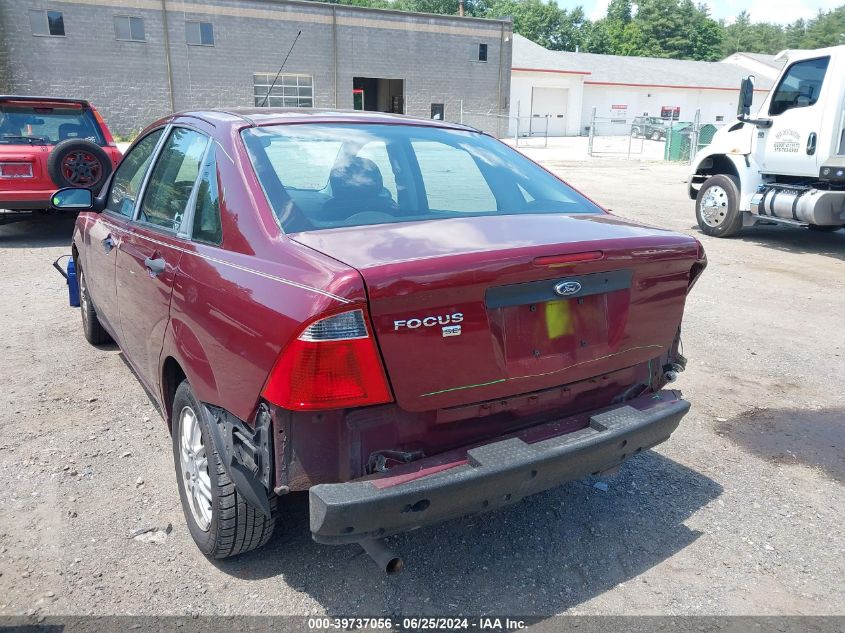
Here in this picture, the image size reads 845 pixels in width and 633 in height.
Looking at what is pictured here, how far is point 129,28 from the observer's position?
3231cm

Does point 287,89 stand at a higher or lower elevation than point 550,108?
higher

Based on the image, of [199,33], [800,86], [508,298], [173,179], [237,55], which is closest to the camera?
[508,298]

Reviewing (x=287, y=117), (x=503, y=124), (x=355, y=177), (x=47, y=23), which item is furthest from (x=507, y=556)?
(x=503, y=124)

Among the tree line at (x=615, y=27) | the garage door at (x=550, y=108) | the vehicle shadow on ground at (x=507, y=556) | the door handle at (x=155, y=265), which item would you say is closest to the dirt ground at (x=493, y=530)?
the vehicle shadow on ground at (x=507, y=556)

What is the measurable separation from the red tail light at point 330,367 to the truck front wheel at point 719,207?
30.9ft

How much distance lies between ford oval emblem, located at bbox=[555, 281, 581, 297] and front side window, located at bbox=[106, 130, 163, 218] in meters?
2.42

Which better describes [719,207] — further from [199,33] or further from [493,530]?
[199,33]

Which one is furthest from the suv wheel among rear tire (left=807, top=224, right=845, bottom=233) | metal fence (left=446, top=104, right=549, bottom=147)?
metal fence (left=446, top=104, right=549, bottom=147)

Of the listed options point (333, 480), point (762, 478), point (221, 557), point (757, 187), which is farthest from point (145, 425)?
point (757, 187)

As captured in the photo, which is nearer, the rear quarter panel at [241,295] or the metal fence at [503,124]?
the rear quarter panel at [241,295]

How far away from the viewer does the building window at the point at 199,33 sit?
110ft

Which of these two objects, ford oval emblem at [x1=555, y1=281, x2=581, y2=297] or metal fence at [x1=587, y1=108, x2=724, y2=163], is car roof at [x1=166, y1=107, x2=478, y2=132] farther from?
metal fence at [x1=587, y1=108, x2=724, y2=163]

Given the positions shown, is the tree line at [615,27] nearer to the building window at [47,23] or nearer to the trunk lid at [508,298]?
the building window at [47,23]

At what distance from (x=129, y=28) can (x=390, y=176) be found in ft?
113
